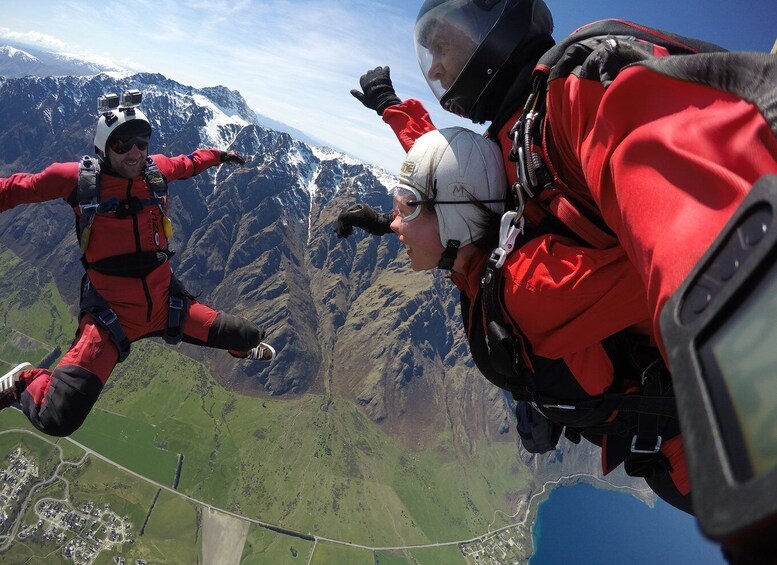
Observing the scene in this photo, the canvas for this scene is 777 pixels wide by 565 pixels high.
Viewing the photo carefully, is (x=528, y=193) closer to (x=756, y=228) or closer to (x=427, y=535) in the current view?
(x=756, y=228)

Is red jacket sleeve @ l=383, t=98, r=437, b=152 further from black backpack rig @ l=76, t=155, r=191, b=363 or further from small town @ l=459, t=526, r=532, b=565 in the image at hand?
small town @ l=459, t=526, r=532, b=565

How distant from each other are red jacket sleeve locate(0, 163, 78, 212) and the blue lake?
102 metres

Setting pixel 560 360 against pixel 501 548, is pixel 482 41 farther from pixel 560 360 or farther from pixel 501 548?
pixel 501 548

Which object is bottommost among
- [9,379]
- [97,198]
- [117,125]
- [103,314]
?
[9,379]

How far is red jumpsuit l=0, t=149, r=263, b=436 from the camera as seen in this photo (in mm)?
5328

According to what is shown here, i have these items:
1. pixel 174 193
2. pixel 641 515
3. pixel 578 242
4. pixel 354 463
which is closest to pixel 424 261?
pixel 578 242

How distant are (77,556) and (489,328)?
300 feet

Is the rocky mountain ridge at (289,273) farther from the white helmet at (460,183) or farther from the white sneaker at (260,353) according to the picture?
the white helmet at (460,183)

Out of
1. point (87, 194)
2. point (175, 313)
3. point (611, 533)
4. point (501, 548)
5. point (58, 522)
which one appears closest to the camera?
point (87, 194)

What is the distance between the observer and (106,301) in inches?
240

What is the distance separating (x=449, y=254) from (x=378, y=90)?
103 inches

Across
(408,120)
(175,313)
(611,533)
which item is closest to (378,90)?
(408,120)

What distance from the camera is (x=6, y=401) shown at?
5.71 metres

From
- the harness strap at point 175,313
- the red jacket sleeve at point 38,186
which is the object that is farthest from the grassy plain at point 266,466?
the red jacket sleeve at point 38,186
